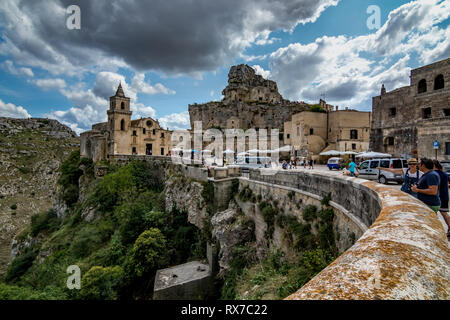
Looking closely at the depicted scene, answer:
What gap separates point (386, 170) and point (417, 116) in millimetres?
11780

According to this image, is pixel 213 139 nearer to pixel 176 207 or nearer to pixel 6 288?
pixel 176 207

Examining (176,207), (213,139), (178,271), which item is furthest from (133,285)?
(213,139)

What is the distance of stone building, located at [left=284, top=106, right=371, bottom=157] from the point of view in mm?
26875

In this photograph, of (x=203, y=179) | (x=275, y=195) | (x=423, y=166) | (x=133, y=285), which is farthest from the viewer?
(x=203, y=179)

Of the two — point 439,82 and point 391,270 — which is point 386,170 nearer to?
point 391,270

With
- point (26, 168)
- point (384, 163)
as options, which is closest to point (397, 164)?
point (384, 163)

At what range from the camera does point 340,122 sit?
2755cm

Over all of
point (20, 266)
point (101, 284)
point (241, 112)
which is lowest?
point (20, 266)

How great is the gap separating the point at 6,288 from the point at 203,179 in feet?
42.1

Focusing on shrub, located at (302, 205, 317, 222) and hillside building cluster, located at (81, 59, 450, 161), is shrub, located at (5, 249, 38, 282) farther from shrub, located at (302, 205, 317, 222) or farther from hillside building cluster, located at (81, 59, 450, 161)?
shrub, located at (302, 205, 317, 222)

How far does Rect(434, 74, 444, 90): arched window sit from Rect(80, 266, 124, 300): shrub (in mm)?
25237

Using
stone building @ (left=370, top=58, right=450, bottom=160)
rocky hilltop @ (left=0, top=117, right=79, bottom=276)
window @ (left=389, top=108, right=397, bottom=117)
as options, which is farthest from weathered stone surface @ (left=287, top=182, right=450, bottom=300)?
rocky hilltop @ (left=0, top=117, right=79, bottom=276)

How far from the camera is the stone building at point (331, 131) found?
88.2ft

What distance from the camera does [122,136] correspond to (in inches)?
1230
